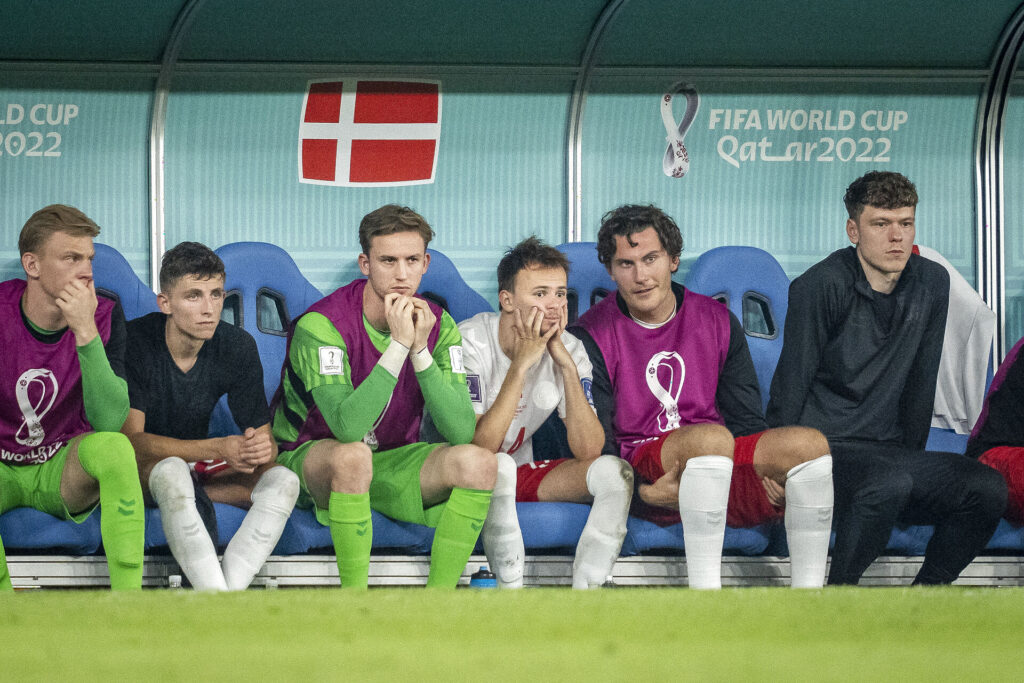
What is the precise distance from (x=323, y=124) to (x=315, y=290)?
2.04ft

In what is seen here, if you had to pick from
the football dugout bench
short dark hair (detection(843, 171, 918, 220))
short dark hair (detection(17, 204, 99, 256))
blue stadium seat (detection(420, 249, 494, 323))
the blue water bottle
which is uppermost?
short dark hair (detection(843, 171, 918, 220))

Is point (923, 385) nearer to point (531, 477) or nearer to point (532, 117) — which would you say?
point (531, 477)

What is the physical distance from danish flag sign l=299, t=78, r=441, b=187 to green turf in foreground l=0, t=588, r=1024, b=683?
2674 mm

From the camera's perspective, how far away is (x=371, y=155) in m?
4.06

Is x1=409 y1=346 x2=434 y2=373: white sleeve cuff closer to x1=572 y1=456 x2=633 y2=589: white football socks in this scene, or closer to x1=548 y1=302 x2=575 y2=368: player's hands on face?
x1=548 y1=302 x2=575 y2=368: player's hands on face

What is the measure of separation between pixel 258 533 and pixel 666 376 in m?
1.36

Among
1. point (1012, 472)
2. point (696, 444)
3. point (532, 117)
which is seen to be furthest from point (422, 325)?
point (1012, 472)

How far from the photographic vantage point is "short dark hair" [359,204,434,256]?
3336 millimetres

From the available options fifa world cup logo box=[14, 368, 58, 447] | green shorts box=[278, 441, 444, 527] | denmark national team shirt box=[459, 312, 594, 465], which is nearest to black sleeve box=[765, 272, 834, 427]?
denmark national team shirt box=[459, 312, 594, 465]

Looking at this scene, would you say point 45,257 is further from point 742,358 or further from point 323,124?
point 742,358

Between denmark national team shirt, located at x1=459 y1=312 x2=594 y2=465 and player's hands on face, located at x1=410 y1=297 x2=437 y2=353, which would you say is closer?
player's hands on face, located at x1=410 y1=297 x2=437 y2=353

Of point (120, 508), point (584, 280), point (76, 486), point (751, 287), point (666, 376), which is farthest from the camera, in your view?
point (751, 287)

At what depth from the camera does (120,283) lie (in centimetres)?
366

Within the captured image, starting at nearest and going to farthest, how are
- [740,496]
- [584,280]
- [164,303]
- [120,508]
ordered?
[120,508]
[740,496]
[164,303]
[584,280]
